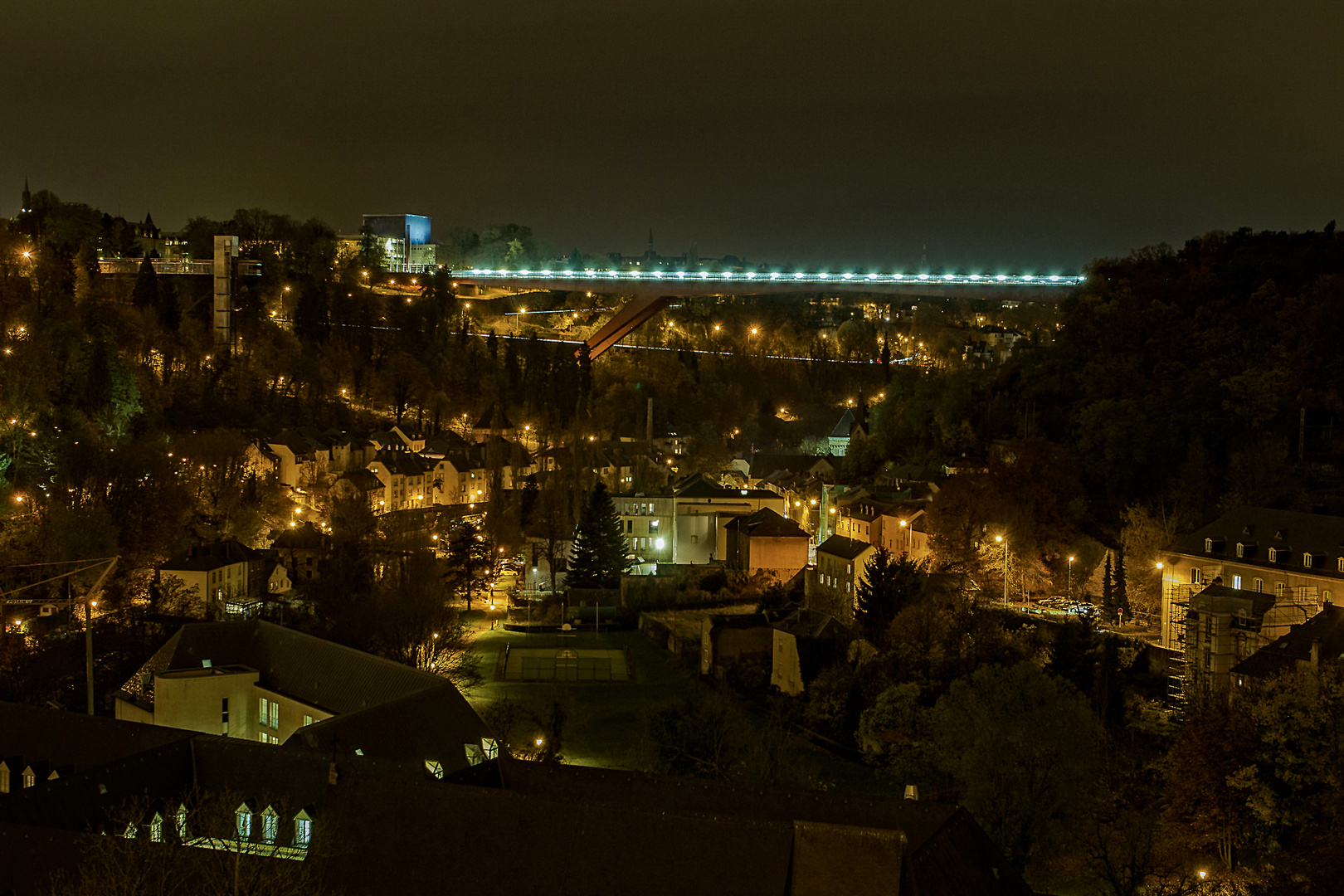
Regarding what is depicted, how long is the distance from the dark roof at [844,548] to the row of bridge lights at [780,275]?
1302 cm

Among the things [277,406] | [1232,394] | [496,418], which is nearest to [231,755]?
[1232,394]

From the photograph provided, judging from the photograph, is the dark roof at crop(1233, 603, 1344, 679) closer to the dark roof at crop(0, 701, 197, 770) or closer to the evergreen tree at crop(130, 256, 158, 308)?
the dark roof at crop(0, 701, 197, 770)

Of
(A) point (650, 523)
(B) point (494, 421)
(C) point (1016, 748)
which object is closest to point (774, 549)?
(A) point (650, 523)

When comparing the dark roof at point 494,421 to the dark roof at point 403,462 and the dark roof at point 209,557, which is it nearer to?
the dark roof at point 403,462

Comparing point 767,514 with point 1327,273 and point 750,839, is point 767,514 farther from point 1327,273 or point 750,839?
point 750,839

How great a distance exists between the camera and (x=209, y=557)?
19.4m

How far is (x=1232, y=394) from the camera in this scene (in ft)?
65.9

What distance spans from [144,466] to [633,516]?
9.78m

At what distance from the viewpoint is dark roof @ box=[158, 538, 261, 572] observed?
19062mm

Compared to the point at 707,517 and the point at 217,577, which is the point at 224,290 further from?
the point at 707,517

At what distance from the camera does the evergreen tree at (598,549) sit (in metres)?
22.6

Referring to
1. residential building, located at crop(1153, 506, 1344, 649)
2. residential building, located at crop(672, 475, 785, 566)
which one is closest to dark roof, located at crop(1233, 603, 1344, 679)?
residential building, located at crop(1153, 506, 1344, 649)

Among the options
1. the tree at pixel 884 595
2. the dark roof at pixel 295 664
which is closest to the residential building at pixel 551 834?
the dark roof at pixel 295 664

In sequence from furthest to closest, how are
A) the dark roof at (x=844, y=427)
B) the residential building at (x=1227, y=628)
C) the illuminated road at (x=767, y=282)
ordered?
the dark roof at (x=844, y=427) → the illuminated road at (x=767, y=282) → the residential building at (x=1227, y=628)
